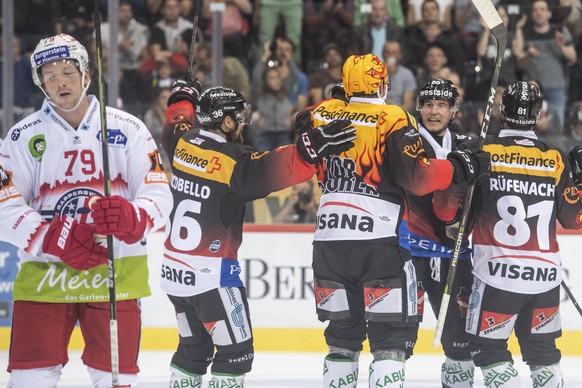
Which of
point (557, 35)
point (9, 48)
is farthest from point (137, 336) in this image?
point (557, 35)

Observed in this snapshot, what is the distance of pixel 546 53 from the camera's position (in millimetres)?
7762

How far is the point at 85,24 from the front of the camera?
307 inches

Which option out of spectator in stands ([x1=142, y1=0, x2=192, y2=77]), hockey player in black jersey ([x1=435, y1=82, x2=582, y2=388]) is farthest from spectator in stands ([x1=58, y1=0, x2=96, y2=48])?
hockey player in black jersey ([x1=435, y1=82, x2=582, y2=388])

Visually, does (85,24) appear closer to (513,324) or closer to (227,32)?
(227,32)

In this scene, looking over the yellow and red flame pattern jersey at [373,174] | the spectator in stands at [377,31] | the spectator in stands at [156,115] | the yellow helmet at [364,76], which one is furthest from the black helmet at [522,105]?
the spectator in stands at [377,31]

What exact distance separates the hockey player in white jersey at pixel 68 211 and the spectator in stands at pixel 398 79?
4.24 m

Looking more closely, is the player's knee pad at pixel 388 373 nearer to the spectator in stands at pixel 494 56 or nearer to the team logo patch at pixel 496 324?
the team logo patch at pixel 496 324

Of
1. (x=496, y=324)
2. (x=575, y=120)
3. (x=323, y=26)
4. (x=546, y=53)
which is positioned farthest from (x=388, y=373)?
(x=323, y=26)

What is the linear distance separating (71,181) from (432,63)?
4.77 m

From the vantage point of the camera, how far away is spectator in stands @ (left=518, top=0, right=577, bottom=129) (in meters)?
7.66

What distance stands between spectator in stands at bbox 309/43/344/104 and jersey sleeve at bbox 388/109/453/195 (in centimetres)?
371

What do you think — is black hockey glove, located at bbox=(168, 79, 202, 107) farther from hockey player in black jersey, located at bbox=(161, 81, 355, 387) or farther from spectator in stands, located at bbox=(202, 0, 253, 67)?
spectator in stands, located at bbox=(202, 0, 253, 67)

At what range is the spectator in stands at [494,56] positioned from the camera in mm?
7707

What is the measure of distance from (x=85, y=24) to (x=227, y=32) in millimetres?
1032
